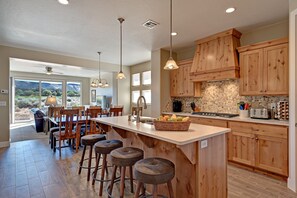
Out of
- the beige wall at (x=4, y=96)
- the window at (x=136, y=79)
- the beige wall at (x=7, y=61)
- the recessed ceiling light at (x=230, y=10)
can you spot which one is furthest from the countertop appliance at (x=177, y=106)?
the beige wall at (x=4, y=96)

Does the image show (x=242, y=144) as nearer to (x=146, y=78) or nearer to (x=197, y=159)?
(x=197, y=159)

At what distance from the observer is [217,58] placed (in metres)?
3.54

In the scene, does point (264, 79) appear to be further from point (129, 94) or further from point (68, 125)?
point (129, 94)

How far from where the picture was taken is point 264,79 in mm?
2973

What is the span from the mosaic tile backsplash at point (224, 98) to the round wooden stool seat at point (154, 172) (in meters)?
2.72

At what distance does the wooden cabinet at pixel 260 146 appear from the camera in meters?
2.51

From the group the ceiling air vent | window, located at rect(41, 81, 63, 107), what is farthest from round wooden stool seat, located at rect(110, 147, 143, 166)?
window, located at rect(41, 81, 63, 107)

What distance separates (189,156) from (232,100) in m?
2.72

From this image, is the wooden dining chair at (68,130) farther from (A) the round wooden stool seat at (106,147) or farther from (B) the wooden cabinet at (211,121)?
(B) the wooden cabinet at (211,121)

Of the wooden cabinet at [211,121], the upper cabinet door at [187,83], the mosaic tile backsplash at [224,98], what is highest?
the upper cabinet door at [187,83]

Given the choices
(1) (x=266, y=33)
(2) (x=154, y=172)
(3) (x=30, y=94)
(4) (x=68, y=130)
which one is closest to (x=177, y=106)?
(1) (x=266, y=33)

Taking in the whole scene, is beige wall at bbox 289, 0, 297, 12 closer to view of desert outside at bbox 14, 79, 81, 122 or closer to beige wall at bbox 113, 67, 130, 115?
beige wall at bbox 113, 67, 130, 115

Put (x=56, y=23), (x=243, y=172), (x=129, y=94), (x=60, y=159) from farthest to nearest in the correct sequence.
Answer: (x=129, y=94) < (x=60, y=159) < (x=56, y=23) < (x=243, y=172)

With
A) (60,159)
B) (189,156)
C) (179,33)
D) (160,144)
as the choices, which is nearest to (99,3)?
(179,33)
